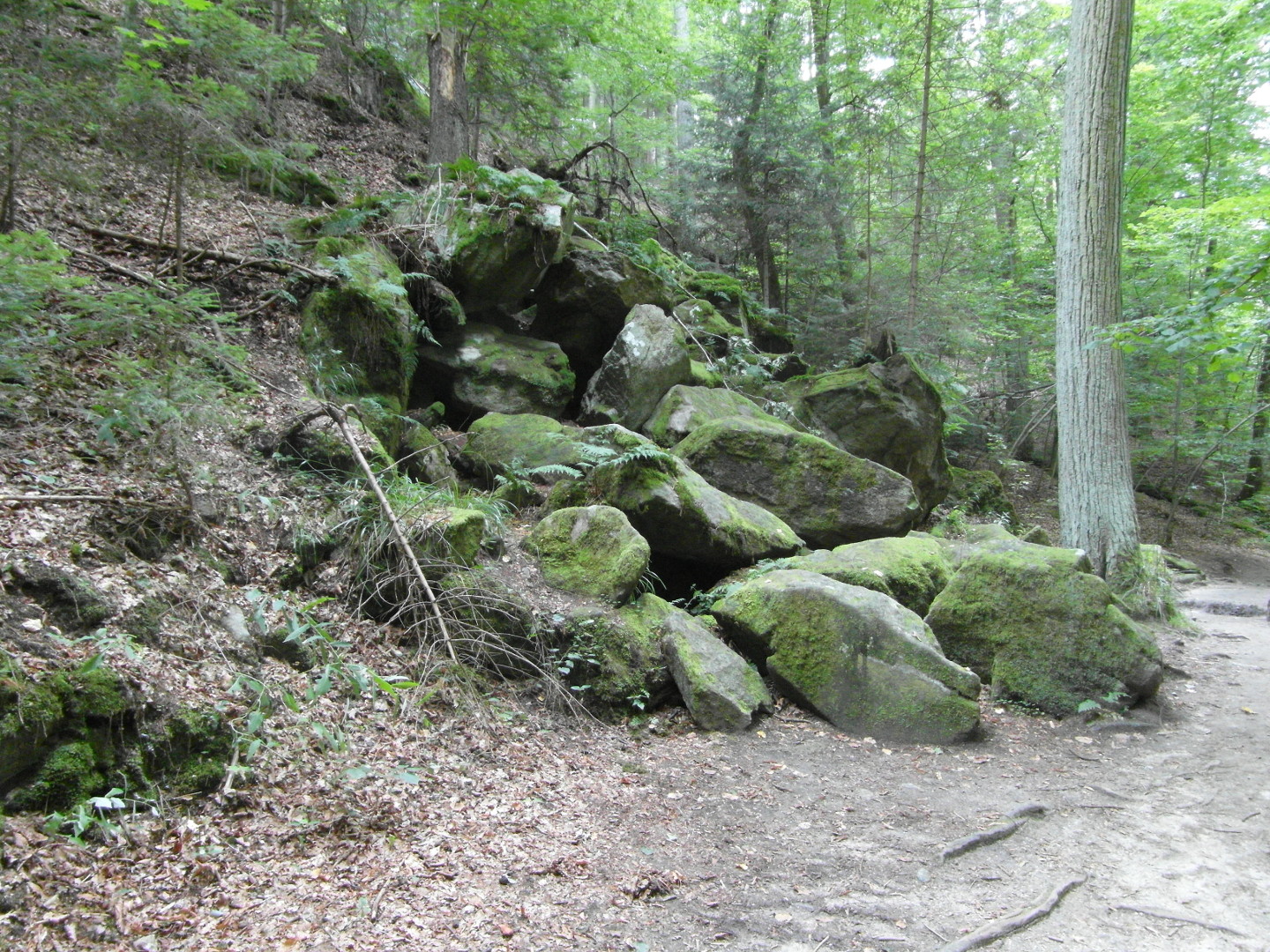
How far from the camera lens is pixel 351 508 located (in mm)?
5625

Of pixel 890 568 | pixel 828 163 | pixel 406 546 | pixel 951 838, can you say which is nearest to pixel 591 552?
pixel 406 546

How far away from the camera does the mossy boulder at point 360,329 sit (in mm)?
7590

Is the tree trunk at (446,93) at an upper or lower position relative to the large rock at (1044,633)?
upper

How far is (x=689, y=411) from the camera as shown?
32.7 ft

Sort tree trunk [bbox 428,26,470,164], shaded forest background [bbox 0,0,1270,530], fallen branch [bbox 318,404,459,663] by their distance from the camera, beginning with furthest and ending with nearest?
shaded forest background [bbox 0,0,1270,530], tree trunk [bbox 428,26,470,164], fallen branch [bbox 318,404,459,663]

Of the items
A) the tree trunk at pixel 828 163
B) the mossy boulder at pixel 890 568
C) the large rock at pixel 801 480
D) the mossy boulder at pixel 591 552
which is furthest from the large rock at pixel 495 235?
the tree trunk at pixel 828 163

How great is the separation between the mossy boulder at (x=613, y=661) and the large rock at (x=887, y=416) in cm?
695

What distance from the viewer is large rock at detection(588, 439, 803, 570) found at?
7078 millimetres

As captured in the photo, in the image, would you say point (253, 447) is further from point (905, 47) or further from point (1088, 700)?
point (905, 47)

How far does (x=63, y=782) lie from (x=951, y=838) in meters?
4.37

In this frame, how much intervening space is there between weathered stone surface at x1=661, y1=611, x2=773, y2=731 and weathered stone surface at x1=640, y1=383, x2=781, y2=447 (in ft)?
13.4

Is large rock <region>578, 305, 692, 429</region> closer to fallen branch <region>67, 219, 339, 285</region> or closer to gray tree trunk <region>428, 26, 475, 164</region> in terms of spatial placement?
fallen branch <region>67, 219, 339, 285</region>

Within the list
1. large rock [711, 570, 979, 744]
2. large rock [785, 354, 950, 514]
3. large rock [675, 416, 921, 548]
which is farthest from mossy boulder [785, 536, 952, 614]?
large rock [785, 354, 950, 514]

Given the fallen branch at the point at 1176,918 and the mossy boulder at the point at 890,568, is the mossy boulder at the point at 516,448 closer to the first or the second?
the mossy boulder at the point at 890,568
